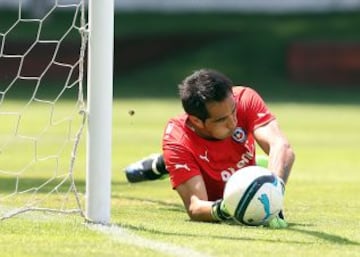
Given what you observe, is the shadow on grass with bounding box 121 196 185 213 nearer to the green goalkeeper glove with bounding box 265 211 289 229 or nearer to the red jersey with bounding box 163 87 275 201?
the red jersey with bounding box 163 87 275 201

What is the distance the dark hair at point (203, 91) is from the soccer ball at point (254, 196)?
58 cm

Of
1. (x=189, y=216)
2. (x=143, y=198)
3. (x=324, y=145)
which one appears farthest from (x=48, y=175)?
(x=324, y=145)

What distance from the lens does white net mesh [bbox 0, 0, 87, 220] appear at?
1048 cm

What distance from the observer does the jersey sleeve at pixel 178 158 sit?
9.95m

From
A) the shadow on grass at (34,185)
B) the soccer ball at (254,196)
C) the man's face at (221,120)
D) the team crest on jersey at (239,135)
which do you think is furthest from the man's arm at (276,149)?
the shadow on grass at (34,185)

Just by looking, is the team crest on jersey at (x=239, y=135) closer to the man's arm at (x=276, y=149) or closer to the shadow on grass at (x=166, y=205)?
the man's arm at (x=276, y=149)

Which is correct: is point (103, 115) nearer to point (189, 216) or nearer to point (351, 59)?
point (189, 216)

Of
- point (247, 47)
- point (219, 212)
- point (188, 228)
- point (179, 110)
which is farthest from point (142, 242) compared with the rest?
point (247, 47)

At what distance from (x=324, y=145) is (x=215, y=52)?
65.6ft

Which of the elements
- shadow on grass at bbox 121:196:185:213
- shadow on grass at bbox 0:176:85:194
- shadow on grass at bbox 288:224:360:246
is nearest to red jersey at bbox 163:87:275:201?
shadow on grass at bbox 121:196:185:213

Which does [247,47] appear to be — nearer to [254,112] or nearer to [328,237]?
[254,112]

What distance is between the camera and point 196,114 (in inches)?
382

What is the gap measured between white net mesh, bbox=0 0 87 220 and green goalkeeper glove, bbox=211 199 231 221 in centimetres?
96

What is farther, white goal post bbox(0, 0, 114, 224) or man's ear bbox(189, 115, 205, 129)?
man's ear bbox(189, 115, 205, 129)
